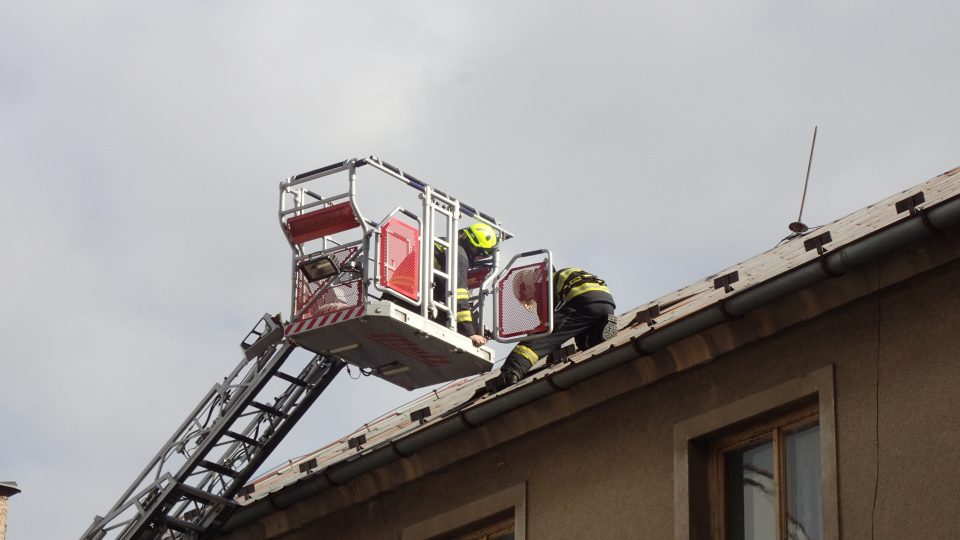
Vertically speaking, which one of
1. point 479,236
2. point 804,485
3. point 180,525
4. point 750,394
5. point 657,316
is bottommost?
point 804,485

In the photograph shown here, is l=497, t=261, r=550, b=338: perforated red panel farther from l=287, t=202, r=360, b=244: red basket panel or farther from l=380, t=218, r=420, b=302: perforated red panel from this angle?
l=287, t=202, r=360, b=244: red basket panel

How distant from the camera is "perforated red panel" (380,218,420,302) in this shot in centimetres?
1677

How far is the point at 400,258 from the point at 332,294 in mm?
664

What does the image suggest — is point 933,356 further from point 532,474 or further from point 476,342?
point 476,342

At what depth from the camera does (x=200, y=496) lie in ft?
57.7

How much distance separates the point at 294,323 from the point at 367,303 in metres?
0.85

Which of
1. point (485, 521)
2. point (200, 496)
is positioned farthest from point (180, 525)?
point (485, 521)

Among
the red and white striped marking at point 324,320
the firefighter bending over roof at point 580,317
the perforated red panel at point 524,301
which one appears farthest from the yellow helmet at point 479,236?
the red and white striped marking at point 324,320

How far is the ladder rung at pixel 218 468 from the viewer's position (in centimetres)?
1780

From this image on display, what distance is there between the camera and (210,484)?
1786 cm

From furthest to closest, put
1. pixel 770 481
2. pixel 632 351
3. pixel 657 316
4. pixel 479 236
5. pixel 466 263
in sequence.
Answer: pixel 479 236
pixel 466 263
pixel 657 316
pixel 632 351
pixel 770 481

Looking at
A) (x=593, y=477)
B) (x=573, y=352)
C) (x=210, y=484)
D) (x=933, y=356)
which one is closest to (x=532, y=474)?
(x=593, y=477)

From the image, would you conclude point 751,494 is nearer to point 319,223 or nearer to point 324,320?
point 324,320

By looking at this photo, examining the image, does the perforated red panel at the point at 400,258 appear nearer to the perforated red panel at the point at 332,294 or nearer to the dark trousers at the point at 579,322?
the perforated red panel at the point at 332,294
